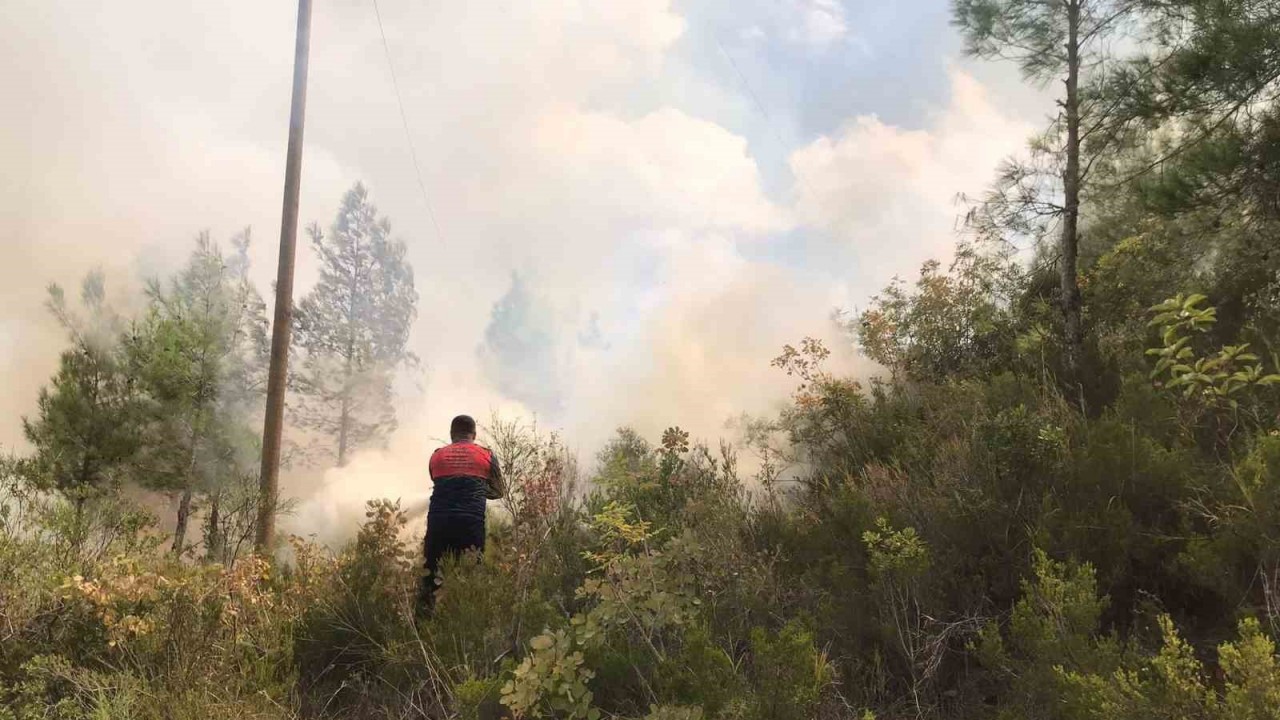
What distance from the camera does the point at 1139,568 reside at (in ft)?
9.31

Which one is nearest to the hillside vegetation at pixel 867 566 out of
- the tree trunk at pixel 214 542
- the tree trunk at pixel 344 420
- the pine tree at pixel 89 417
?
the tree trunk at pixel 214 542

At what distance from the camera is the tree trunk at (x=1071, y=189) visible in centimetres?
795

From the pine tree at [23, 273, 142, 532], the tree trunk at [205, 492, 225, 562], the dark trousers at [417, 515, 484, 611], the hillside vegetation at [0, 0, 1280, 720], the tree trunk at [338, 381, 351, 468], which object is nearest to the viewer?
the hillside vegetation at [0, 0, 1280, 720]

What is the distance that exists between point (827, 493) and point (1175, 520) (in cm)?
215

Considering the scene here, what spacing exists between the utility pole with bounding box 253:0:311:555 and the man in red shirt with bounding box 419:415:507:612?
3.41 metres

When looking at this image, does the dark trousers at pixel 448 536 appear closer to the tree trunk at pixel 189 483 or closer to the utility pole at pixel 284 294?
Answer: the utility pole at pixel 284 294

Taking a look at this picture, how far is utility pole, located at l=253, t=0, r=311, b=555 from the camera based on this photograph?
7.96 metres

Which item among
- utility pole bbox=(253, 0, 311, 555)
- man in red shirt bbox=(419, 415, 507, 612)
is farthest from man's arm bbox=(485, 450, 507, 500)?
utility pole bbox=(253, 0, 311, 555)

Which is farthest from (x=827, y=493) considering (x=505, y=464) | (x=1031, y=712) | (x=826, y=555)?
(x=1031, y=712)

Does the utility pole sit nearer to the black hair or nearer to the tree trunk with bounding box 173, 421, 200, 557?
the black hair

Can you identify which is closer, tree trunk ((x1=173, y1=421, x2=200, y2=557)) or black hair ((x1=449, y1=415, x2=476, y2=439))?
black hair ((x1=449, y1=415, x2=476, y2=439))

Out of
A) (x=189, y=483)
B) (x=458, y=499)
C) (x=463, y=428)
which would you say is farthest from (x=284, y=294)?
(x=189, y=483)

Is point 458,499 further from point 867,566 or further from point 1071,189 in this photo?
point 1071,189

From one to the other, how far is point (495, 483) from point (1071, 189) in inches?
289
